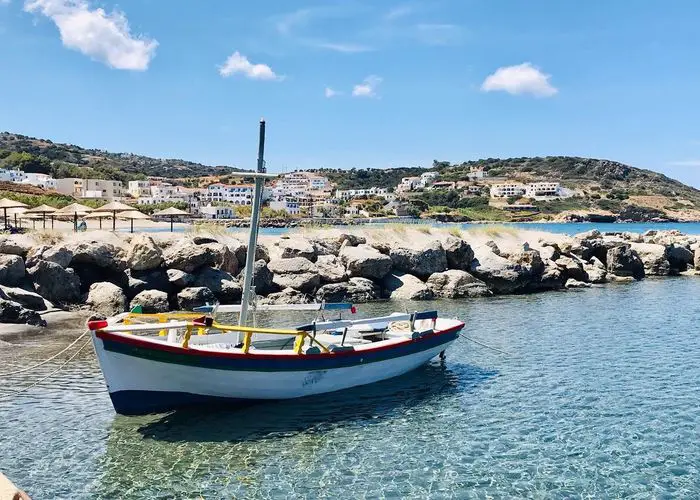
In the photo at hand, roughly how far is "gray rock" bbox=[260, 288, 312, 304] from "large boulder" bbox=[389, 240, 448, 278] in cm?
625

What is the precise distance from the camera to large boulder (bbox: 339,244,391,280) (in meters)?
33.9

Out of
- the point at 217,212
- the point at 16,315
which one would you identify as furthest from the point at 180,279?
the point at 217,212

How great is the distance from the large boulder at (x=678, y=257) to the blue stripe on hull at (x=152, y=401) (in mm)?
41177

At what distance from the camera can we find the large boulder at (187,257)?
30734 mm

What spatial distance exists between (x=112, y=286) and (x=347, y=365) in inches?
641

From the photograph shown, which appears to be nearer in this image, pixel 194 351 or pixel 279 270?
pixel 194 351

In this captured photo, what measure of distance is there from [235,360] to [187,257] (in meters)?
17.4

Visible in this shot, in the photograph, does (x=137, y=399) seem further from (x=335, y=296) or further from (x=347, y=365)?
(x=335, y=296)

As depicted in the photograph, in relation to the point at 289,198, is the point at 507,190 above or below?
above

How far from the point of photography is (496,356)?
20516mm

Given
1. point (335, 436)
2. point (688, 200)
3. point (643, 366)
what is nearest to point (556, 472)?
point (335, 436)

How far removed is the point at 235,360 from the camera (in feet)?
46.7

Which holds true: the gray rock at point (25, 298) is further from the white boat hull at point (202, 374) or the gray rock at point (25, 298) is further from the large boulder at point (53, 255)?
the white boat hull at point (202, 374)

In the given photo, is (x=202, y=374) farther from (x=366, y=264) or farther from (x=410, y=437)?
(x=366, y=264)
